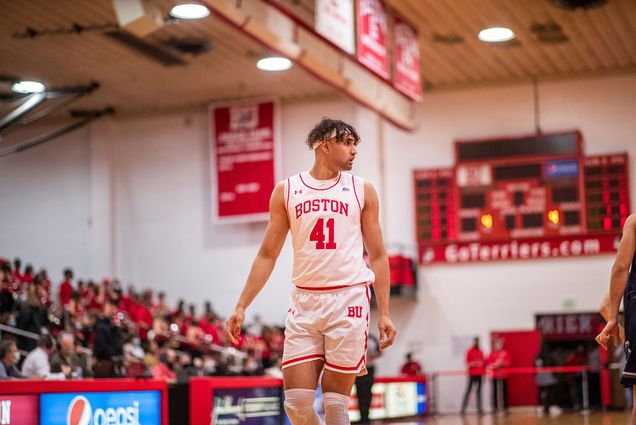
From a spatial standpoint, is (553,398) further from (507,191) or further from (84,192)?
(84,192)

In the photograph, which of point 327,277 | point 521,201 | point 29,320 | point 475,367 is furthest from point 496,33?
point 327,277

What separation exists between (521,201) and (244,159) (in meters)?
7.06

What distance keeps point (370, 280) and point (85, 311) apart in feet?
54.3

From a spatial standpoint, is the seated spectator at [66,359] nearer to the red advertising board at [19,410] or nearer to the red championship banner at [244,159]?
the red advertising board at [19,410]

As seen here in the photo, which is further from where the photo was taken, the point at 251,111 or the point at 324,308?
the point at 251,111

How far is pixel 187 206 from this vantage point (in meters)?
27.6

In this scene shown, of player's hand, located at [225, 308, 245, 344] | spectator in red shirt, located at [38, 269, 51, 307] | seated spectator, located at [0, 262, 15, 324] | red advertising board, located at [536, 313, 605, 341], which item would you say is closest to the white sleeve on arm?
player's hand, located at [225, 308, 245, 344]

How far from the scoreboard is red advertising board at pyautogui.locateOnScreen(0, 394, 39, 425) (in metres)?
15.2

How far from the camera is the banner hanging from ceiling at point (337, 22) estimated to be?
13.4 meters

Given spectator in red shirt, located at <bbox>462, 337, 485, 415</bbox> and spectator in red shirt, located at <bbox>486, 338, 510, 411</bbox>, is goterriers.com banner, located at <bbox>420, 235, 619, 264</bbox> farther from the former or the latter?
spectator in red shirt, located at <bbox>462, 337, 485, 415</bbox>

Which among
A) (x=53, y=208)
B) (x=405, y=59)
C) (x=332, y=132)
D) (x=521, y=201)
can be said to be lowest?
(x=332, y=132)

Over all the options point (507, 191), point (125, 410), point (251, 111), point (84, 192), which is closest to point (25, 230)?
point (84, 192)

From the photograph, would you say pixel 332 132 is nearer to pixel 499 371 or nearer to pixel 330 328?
pixel 330 328

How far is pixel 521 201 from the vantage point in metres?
23.7
